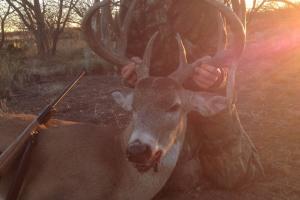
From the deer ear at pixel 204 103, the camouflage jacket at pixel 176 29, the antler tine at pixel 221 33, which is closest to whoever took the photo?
the deer ear at pixel 204 103

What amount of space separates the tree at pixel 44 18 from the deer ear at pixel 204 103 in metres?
20.3

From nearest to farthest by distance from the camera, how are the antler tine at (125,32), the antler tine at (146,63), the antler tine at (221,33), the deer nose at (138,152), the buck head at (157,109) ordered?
1. the deer nose at (138,152)
2. the buck head at (157,109)
3. the antler tine at (146,63)
4. the antler tine at (221,33)
5. the antler tine at (125,32)

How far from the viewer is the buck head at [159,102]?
13.5 ft

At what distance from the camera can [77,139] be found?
5000 millimetres

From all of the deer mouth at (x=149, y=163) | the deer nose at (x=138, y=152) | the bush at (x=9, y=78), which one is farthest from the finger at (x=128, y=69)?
the bush at (x=9, y=78)

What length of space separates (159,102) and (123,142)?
2.61 ft

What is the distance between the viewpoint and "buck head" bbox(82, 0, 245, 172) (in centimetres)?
411

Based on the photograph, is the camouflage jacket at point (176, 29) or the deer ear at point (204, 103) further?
the camouflage jacket at point (176, 29)

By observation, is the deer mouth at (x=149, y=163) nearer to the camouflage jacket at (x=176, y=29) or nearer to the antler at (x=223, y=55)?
the antler at (x=223, y=55)

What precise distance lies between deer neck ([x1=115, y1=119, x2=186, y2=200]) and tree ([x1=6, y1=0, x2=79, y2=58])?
20.3m

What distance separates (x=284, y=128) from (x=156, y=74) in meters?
2.41

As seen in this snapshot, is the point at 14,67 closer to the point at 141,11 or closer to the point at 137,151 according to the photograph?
the point at 141,11

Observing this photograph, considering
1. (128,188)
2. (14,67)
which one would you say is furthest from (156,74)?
(14,67)

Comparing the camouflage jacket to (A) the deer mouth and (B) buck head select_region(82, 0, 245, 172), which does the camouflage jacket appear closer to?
(B) buck head select_region(82, 0, 245, 172)
